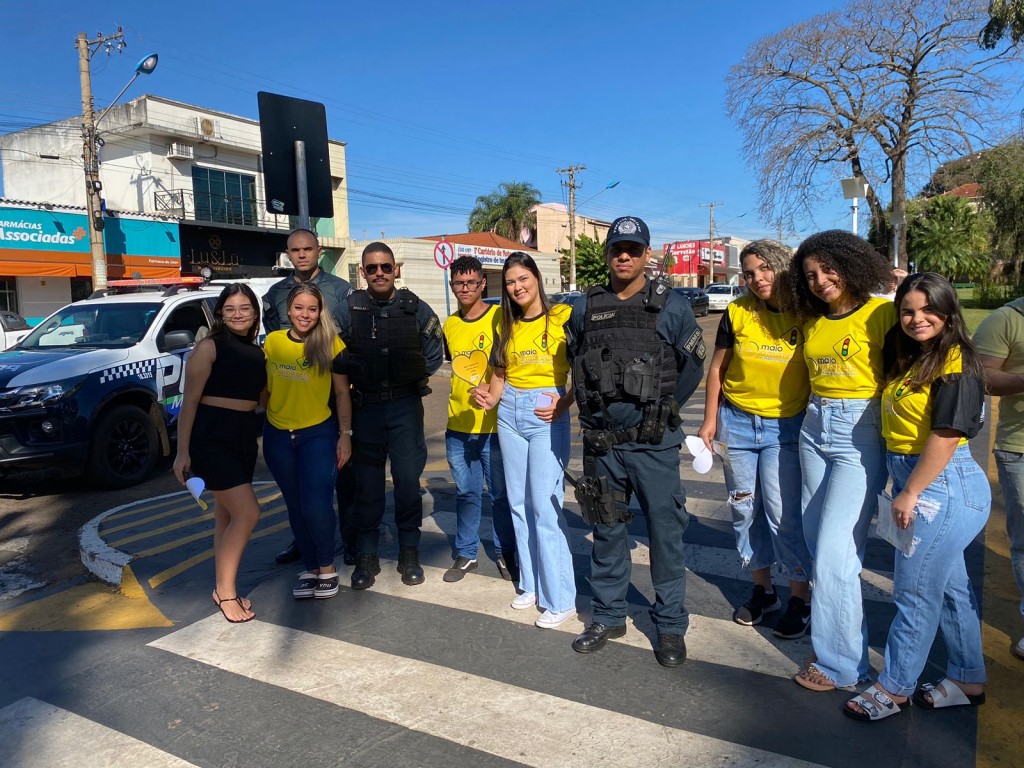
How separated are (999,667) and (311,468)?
353 centimetres

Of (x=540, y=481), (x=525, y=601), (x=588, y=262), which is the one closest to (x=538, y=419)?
(x=540, y=481)

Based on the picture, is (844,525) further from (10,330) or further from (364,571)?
(10,330)

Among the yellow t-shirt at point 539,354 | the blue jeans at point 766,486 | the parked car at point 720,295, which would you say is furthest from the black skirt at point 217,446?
the parked car at point 720,295

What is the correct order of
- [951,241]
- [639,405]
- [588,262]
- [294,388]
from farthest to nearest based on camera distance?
[588,262]
[951,241]
[294,388]
[639,405]

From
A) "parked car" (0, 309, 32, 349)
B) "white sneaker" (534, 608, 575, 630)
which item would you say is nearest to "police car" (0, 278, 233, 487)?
"white sneaker" (534, 608, 575, 630)

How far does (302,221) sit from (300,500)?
122 inches

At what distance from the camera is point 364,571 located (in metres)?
4.54

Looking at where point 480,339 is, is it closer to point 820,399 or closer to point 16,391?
point 820,399

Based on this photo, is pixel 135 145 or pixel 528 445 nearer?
pixel 528 445

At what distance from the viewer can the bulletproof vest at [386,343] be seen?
439 centimetres

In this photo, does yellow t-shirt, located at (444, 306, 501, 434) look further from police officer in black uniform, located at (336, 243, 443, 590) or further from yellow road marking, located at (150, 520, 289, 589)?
yellow road marking, located at (150, 520, 289, 589)

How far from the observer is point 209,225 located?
29953 mm

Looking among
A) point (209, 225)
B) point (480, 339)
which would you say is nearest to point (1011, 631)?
A: point (480, 339)

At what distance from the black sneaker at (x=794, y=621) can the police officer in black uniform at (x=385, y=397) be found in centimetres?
210
